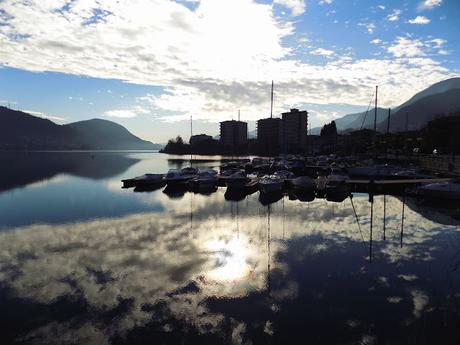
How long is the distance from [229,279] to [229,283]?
548 millimetres

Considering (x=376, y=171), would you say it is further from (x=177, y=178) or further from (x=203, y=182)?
(x=177, y=178)

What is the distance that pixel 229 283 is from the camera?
1702 centimetres

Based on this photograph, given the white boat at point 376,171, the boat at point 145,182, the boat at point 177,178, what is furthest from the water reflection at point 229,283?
the white boat at point 376,171

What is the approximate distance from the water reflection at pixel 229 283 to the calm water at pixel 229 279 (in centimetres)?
7

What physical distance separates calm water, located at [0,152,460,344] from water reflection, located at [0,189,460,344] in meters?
0.07

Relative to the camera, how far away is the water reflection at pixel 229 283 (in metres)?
12.8

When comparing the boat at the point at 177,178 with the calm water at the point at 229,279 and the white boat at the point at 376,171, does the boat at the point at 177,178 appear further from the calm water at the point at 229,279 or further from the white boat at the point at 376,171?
the white boat at the point at 376,171

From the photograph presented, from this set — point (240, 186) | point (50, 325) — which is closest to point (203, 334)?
point (50, 325)

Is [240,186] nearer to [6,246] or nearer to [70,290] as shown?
[6,246]

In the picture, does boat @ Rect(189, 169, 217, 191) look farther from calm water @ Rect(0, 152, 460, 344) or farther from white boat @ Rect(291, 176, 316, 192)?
calm water @ Rect(0, 152, 460, 344)

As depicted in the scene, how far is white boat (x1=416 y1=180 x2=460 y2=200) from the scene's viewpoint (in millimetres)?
41406

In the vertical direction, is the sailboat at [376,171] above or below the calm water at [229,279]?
above

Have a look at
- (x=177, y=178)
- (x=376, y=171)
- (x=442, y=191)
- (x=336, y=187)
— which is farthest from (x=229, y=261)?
(x=376, y=171)

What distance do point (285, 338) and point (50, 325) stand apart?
8.82 meters
